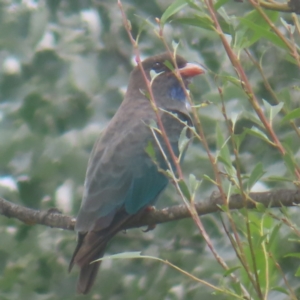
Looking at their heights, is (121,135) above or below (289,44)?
below

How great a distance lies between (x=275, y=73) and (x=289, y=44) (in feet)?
6.82

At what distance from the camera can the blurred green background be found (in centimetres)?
339

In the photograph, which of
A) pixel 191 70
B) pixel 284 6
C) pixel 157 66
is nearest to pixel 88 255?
pixel 191 70

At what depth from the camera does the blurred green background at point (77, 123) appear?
3.39 m

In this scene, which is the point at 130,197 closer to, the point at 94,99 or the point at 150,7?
the point at 94,99

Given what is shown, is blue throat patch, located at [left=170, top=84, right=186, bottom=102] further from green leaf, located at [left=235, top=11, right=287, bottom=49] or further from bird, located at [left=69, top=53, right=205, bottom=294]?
green leaf, located at [left=235, top=11, right=287, bottom=49]

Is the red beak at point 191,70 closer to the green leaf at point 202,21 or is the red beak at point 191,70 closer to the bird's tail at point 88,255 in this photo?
the bird's tail at point 88,255

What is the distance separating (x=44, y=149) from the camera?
11.5 ft

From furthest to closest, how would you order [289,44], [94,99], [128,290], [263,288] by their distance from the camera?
1. [94,99]
2. [128,290]
3. [263,288]
4. [289,44]

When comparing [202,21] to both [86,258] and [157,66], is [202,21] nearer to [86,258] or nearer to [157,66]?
[86,258]

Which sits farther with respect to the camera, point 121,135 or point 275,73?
point 121,135

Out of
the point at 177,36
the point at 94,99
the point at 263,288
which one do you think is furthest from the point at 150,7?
the point at 263,288

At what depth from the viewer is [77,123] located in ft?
11.9

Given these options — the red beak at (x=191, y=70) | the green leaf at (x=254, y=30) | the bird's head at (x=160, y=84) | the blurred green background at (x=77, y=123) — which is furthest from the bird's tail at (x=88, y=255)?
the green leaf at (x=254, y=30)
